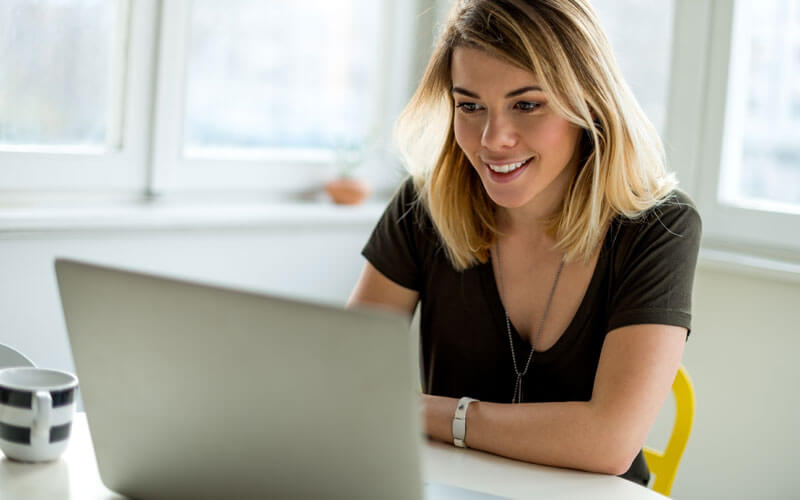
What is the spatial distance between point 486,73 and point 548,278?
1.17 ft

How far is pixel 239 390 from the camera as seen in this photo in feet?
2.89

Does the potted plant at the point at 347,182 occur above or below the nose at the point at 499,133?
below

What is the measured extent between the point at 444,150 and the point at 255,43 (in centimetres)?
121

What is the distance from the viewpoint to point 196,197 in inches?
102

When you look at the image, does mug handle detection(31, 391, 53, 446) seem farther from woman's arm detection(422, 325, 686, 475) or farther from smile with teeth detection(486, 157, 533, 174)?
smile with teeth detection(486, 157, 533, 174)

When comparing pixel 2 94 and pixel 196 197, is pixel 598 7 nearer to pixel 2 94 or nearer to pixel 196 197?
pixel 196 197

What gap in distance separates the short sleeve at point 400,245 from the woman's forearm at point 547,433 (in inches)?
15.0

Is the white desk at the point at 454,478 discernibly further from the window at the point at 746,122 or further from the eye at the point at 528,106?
the window at the point at 746,122

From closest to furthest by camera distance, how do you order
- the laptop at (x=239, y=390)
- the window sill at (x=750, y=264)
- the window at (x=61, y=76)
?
the laptop at (x=239, y=390)
the window sill at (x=750, y=264)
the window at (x=61, y=76)

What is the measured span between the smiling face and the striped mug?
711 millimetres

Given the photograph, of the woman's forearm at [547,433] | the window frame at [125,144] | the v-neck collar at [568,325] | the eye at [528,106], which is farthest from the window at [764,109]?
the window frame at [125,144]

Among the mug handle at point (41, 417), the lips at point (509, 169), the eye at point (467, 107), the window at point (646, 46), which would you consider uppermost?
the window at point (646, 46)

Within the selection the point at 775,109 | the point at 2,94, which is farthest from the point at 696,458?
the point at 2,94

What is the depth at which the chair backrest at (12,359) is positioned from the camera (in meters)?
1.37
